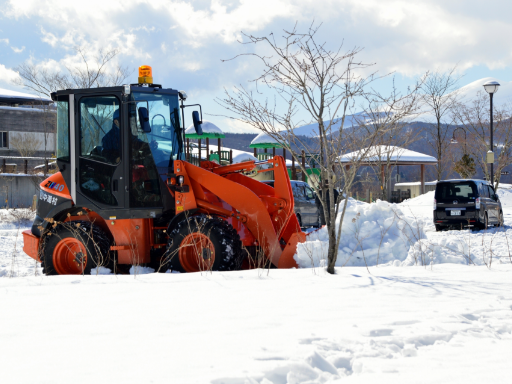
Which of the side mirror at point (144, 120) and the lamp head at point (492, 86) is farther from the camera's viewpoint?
the lamp head at point (492, 86)

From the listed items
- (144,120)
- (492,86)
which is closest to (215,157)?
(492,86)

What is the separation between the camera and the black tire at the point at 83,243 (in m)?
7.93

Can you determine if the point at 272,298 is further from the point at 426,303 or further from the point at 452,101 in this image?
the point at 452,101

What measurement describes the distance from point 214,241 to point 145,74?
2.97 metres

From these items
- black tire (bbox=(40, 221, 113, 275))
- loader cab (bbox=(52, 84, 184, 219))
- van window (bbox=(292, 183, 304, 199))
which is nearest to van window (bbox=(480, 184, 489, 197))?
van window (bbox=(292, 183, 304, 199))

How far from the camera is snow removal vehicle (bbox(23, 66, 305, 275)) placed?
7.72m

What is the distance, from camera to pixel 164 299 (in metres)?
4.79

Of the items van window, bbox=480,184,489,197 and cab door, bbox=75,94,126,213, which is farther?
van window, bbox=480,184,489,197

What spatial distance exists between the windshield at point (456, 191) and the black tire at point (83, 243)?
11.8m

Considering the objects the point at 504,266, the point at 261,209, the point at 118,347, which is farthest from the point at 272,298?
the point at 504,266

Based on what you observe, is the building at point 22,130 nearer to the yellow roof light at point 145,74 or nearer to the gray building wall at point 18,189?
the gray building wall at point 18,189

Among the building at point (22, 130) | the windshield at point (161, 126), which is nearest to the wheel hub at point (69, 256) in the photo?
the windshield at point (161, 126)

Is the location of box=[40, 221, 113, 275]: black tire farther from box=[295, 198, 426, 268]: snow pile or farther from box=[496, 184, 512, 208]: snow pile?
box=[496, 184, 512, 208]: snow pile

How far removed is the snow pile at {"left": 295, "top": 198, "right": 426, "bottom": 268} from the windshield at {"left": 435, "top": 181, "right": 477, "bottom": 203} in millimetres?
7079
